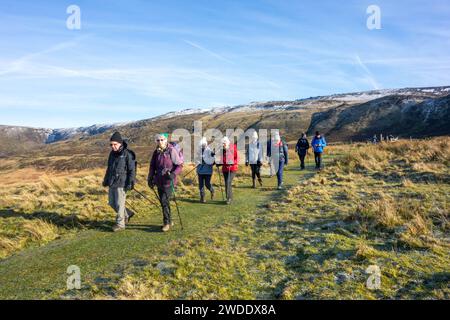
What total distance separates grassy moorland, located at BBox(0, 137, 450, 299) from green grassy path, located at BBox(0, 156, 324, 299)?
0.08ft

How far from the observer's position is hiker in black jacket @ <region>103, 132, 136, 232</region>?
8.12 m

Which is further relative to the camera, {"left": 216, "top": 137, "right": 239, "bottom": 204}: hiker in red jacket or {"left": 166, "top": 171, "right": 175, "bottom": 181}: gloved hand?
{"left": 216, "top": 137, "right": 239, "bottom": 204}: hiker in red jacket

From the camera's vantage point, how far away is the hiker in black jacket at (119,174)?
26.7ft

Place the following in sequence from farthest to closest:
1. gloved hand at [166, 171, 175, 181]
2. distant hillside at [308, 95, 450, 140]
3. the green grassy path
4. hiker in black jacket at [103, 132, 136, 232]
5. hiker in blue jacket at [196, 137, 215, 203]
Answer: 1. distant hillside at [308, 95, 450, 140]
2. hiker in blue jacket at [196, 137, 215, 203]
3. gloved hand at [166, 171, 175, 181]
4. hiker in black jacket at [103, 132, 136, 232]
5. the green grassy path

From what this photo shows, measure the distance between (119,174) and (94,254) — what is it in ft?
6.52

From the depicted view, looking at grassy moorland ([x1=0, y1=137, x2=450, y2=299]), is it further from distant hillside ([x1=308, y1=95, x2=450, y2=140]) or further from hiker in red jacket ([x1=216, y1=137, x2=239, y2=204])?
distant hillside ([x1=308, y1=95, x2=450, y2=140])

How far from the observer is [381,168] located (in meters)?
16.5

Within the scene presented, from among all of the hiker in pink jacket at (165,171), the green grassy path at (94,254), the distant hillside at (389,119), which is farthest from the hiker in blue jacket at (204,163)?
the distant hillside at (389,119)

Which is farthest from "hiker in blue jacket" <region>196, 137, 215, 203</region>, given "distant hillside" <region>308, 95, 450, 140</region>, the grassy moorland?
"distant hillside" <region>308, 95, 450, 140</region>

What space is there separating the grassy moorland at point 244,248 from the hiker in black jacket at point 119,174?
66 centimetres

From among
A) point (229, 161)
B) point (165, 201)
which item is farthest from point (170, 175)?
point (229, 161)

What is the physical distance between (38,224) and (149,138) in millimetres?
154841

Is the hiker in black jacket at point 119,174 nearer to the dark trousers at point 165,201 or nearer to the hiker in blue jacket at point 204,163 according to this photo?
the dark trousers at point 165,201

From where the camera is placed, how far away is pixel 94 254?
22.2 feet
